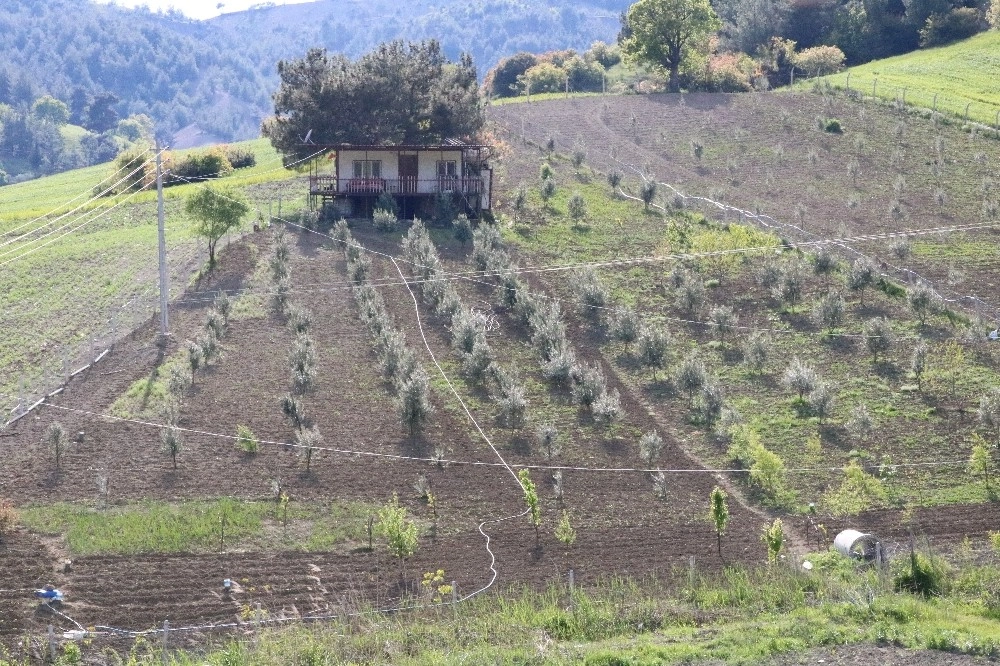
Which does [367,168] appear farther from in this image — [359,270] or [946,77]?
[946,77]

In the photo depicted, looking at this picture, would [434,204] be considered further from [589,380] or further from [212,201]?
[589,380]

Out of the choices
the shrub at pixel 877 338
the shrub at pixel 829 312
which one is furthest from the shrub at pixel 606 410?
the shrub at pixel 829 312

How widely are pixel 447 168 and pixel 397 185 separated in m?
2.72

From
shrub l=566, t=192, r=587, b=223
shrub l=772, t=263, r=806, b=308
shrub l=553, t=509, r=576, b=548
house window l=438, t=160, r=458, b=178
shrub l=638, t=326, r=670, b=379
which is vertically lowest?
shrub l=553, t=509, r=576, b=548

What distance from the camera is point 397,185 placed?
192 ft

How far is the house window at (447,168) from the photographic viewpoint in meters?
60.0

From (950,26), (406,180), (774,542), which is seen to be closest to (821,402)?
(774,542)

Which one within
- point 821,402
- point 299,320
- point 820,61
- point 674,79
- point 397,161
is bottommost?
point 821,402

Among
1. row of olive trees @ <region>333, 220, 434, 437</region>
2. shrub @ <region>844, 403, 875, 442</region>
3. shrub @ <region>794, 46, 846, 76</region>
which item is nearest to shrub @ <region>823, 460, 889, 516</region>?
shrub @ <region>844, 403, 875, 442</region>

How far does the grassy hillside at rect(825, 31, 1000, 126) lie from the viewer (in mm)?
77500

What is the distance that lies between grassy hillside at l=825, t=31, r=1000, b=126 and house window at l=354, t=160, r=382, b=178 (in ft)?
100

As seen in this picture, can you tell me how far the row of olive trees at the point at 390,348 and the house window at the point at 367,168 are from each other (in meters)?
4.76

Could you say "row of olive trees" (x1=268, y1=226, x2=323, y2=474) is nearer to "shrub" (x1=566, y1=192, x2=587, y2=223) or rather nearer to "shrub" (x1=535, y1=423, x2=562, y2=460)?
"shrub" (x1=535, y1=423, x2=562, y2=460)

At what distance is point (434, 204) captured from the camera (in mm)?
58594
